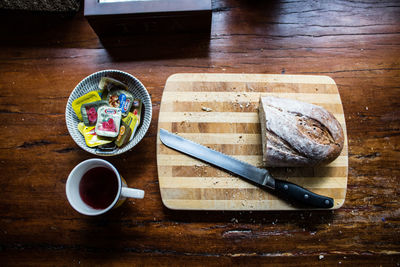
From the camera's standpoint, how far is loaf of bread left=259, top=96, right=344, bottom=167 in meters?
1.06

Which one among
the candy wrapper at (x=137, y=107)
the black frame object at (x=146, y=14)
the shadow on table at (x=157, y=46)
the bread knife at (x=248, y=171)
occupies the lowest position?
the bread knife at (x=248, y=171)

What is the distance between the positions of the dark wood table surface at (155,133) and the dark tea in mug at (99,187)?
0.16m

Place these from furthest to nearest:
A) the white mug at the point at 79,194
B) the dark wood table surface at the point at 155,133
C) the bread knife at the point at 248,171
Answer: the dark wood table surface at the point at 155,133 < the bread knife at the point at 248,171 < the white mug at the point at 79,194

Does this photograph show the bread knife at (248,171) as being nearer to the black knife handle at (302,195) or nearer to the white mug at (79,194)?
the black knife handle at (302,195)

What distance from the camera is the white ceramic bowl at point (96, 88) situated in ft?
3.71

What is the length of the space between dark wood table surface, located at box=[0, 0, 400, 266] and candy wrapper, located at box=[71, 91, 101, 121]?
19cm

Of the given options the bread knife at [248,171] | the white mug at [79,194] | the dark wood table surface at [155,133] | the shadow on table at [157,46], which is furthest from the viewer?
the shadow on table at [157,46]

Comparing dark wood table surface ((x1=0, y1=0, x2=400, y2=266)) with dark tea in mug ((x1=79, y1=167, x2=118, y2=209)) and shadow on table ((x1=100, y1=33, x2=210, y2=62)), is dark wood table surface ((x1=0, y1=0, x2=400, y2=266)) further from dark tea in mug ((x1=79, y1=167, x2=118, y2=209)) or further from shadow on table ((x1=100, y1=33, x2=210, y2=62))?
dark tea in mug ((x1=79, y1=167, x2=118, y2=209))

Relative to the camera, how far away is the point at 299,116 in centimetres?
111

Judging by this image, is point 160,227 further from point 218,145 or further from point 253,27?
point 253,27

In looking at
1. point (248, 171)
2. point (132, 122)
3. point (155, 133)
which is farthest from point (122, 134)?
point (248, 171)

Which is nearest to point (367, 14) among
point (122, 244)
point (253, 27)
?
point (253, 27)

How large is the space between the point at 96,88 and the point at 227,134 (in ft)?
2.18

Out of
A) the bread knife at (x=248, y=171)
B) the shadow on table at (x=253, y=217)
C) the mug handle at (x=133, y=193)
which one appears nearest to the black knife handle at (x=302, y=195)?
the bread knife at (x=248, y=171)
